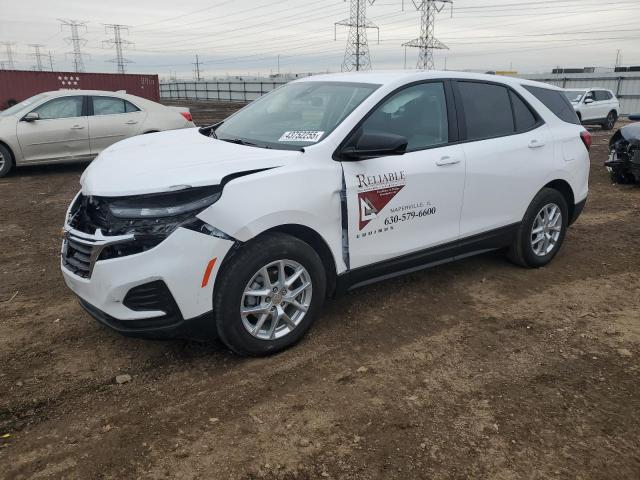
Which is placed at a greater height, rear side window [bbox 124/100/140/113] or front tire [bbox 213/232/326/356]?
rear side window [bbox 124/100/140/113]

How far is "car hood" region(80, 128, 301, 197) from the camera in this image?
2.95 m

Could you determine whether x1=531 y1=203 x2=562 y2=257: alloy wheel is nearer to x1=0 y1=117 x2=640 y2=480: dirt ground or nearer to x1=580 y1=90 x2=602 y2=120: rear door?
x1=0 y1=117 x2=640 y2=480: dirt ground

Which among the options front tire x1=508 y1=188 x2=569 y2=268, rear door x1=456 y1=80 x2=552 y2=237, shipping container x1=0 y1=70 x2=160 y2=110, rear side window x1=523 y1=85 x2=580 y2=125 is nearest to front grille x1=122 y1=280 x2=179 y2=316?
rear door x1=456 y1=80 x2=552 y2=237

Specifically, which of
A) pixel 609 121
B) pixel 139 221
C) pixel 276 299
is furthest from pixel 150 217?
pixel 609 121

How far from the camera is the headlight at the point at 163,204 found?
2.91 meters

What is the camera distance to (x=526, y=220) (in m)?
4.76

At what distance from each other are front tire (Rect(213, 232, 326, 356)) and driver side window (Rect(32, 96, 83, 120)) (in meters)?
8.04

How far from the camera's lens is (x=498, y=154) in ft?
14.3

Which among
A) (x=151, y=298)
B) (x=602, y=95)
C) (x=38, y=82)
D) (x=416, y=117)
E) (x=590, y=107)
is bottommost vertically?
(x=151, y=298)

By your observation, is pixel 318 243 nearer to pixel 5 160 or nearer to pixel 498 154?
pixel 498 154

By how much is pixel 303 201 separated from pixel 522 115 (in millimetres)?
2600

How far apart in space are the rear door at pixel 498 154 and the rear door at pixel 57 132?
25.6 feet

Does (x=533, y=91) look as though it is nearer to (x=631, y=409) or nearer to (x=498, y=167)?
(x=498, y=167)

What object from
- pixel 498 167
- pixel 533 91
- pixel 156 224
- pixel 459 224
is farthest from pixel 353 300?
pixel 533 91
